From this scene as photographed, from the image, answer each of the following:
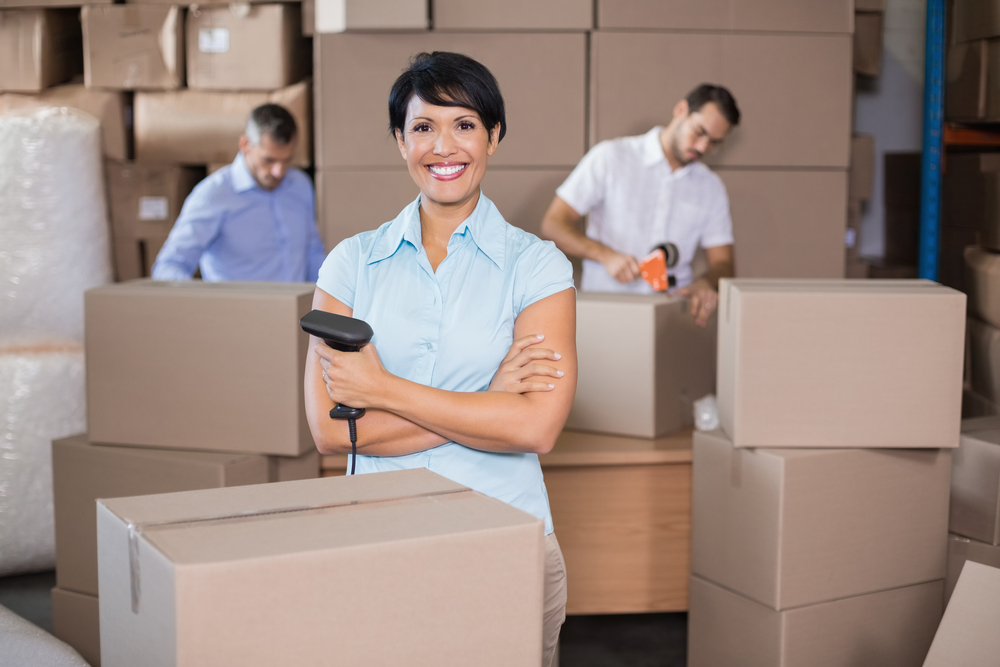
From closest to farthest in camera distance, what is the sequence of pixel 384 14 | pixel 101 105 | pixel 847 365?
pixel 847 365 → pixel 384 14 → pixel 101 105

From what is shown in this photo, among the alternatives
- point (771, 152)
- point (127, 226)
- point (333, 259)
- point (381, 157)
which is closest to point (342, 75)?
point (381, 157)

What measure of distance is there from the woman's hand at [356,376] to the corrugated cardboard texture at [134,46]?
224 centimetres

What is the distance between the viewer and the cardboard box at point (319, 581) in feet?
2.31

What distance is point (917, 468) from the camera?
5.81ft

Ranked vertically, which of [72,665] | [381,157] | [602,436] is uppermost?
[381,157]

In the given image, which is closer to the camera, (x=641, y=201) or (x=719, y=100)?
(x=719, y=100)

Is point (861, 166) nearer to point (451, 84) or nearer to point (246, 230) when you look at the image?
point (246, 230)

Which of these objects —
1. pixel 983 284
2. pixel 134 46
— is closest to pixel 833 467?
pixel 983 284

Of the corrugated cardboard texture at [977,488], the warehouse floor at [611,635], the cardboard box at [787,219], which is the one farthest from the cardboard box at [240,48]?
the corrugated cardboard texture at [977,488]

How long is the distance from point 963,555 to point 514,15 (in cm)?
183

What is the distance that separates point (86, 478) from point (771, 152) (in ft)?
6.77

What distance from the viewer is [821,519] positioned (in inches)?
67.2

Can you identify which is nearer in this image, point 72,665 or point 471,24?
point 72,665

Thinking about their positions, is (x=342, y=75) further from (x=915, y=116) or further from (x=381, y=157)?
(x=915, y=116)
